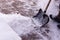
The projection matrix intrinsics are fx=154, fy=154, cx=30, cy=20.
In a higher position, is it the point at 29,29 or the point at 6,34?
the point at 29,29

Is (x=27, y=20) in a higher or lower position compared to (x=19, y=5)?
lower

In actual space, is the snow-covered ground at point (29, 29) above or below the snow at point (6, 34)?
above

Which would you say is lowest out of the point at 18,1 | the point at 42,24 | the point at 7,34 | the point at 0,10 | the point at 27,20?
the point at 7,34

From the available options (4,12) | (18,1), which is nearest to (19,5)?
(18,1)

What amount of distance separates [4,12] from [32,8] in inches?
25.4

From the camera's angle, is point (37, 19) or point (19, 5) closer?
point (37, 19)

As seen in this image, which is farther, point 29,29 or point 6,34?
point 29,29

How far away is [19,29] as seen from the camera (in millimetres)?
2666

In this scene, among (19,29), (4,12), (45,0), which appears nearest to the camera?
(19,29)

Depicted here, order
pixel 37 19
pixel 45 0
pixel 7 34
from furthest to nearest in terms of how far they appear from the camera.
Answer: pixel 45 0, pixel 37 19, pixel 7 34

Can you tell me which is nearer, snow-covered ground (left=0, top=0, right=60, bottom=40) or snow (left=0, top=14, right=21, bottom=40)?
snow (left=0, top=14, right=21, bottom=40)

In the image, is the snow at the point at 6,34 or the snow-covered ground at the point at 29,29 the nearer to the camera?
the snow at the point at 6,34

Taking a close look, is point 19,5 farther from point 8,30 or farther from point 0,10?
point 8,30

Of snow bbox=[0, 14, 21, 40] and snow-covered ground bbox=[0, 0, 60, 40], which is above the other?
snow-covered ground bbox=[0, 0, 60, 40]
